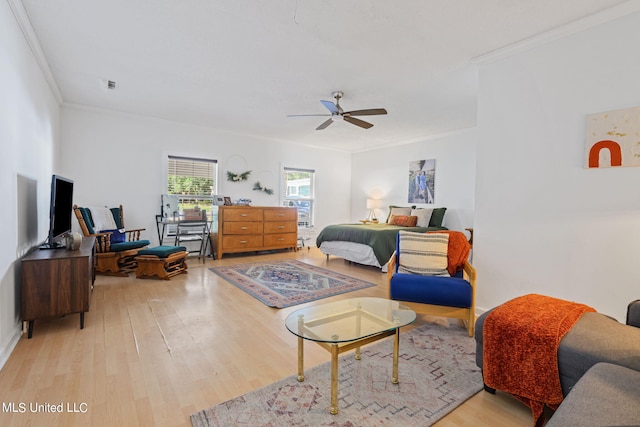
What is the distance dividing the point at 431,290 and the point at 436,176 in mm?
4198

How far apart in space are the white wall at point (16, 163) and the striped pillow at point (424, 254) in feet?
10.4

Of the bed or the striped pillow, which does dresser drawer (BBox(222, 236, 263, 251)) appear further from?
the striped pillow

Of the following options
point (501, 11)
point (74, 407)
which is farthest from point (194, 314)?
point (501, 11)

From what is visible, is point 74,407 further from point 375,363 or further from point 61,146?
point 61,146

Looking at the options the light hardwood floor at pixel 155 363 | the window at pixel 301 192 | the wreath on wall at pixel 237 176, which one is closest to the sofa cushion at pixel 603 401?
the light hardwood floor at pixel 155 363

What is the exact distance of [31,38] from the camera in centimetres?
267

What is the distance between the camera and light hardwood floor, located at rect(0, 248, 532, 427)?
1.58 metres

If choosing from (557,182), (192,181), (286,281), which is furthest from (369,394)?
(192,181)

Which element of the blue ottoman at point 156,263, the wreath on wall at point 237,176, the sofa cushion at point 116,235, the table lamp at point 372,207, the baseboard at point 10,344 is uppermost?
the wreath on wall at point 237,176

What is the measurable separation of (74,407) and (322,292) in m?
2.43

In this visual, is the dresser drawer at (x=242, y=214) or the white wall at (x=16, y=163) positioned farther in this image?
the dresser drawer at (x=242, y=214)

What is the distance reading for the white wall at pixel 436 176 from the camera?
580 centimetres

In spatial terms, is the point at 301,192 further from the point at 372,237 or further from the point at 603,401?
the point at 603,401

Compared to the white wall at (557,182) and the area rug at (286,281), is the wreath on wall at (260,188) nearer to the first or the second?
the area rug at (286,281)
